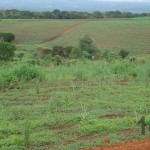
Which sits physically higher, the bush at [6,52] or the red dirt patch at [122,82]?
the red dirt patch at [122,82]

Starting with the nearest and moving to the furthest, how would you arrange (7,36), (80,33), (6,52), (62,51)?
(6,52)
(62,51)
(7,36)
(80,33)

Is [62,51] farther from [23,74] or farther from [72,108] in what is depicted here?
[72,108]

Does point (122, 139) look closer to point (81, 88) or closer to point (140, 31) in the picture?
point (81, 88)

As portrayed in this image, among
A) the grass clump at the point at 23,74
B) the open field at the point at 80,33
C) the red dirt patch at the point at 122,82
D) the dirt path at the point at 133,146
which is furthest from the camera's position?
the open field at the point at 80,33

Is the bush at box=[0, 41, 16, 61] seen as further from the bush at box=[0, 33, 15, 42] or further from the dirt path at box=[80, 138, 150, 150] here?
the dirt path at box=[80, 138, 150, 150]

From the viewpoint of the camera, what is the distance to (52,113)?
864 cm

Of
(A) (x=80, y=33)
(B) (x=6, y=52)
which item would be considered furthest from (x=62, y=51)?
(A) (x=80, y=33)

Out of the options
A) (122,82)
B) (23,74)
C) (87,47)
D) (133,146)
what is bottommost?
(87,47)

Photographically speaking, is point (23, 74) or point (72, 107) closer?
point (72, 107)

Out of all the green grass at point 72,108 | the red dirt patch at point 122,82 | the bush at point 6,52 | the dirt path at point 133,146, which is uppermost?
the dirt path at point 133,146

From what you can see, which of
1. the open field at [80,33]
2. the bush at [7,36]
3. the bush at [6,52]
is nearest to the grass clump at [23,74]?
the bush at [6,52]

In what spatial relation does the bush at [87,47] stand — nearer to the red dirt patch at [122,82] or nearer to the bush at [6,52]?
the bush at [6,52]

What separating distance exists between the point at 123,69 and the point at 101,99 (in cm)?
535

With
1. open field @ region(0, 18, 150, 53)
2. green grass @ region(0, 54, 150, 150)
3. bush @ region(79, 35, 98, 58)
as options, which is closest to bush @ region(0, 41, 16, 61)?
bush @ region(79, 35, 98, 58)
